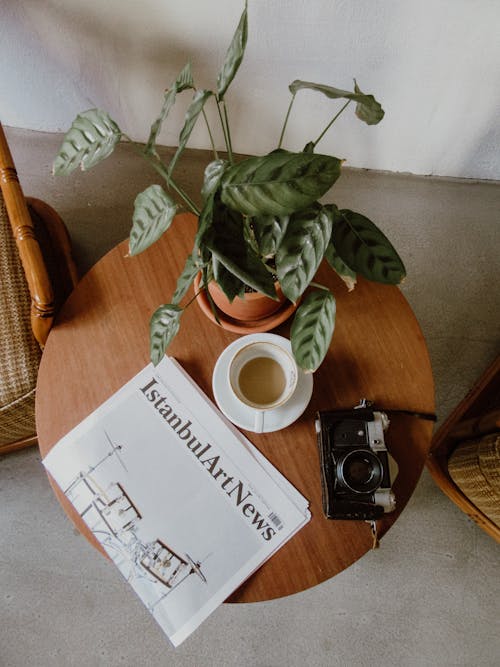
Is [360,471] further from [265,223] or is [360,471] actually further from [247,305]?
[265,223]

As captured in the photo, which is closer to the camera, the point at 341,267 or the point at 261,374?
the point at 341,267

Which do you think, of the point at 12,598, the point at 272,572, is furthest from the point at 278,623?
the point at 12,598

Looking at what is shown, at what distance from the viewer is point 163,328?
0.75 meters

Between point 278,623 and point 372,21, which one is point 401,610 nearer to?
point 278,623

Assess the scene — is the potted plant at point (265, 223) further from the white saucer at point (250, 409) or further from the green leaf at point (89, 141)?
the white saucer at point (250, 409)

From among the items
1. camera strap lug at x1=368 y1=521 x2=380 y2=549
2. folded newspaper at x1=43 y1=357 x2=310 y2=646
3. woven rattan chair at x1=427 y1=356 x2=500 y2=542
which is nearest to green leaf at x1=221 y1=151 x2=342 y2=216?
folded newspaper at x1=43 y1=357 x2=310 y2=646

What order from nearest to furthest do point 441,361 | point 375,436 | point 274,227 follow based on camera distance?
point 274,227, point 375,436, point 441,361

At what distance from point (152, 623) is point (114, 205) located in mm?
1219

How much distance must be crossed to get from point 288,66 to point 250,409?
79 centimetres

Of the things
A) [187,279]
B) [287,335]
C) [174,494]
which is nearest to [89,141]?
[187,279]

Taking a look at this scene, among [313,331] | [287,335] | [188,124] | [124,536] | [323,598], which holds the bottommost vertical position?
[323,598]

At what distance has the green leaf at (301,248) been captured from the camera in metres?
0.61

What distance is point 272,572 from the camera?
847 mm

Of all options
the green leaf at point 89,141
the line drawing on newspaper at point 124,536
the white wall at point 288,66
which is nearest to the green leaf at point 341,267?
the green leaf at point 89,141
